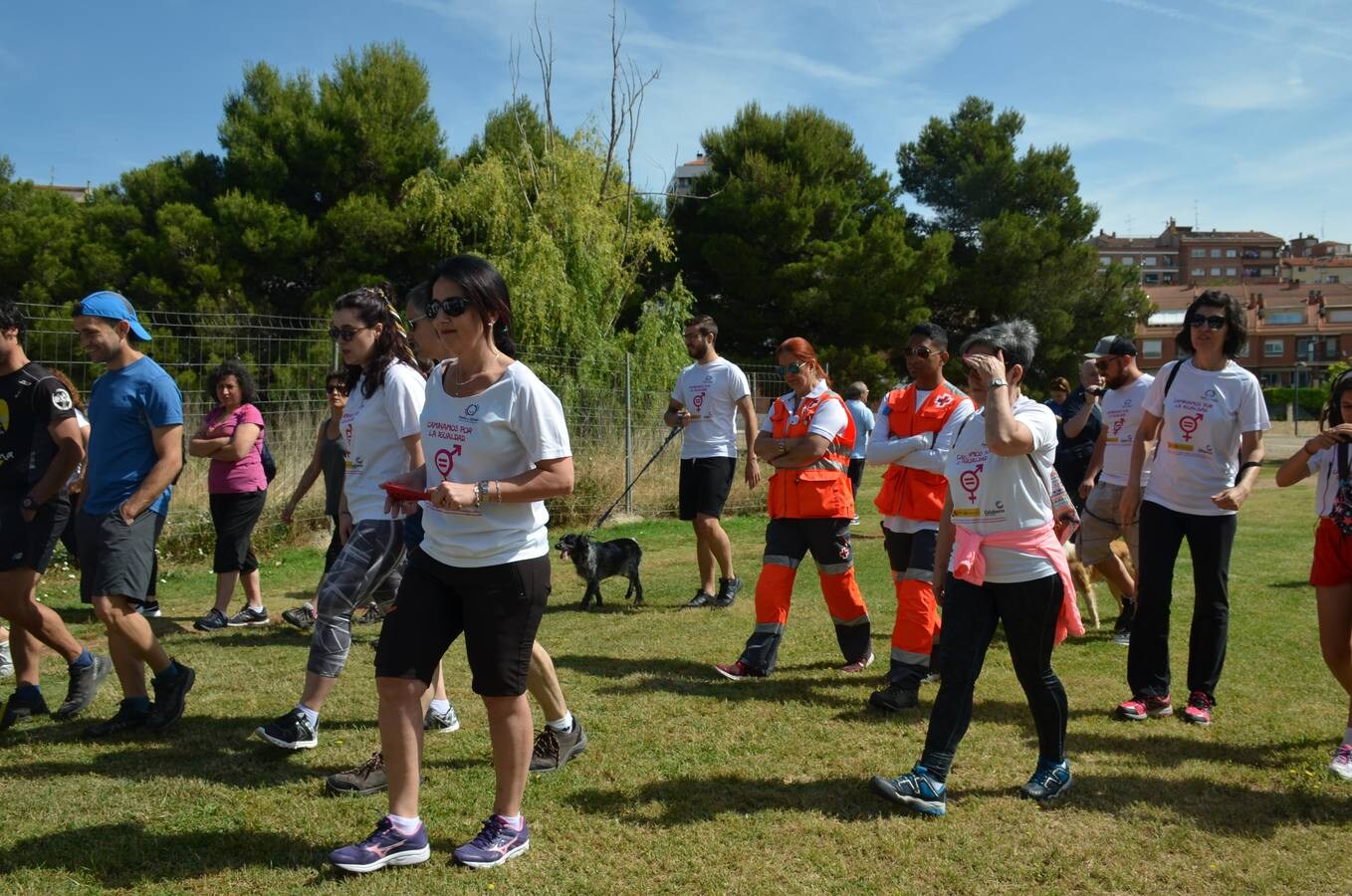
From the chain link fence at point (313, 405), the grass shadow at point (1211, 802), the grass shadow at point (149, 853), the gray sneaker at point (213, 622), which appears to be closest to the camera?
the grass shadow at point (149, 853)

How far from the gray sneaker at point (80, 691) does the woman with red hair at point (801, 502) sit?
10.9ft

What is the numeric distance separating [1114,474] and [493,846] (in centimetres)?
527

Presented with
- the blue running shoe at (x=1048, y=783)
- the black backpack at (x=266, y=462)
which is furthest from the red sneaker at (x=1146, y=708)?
the black backpack at (x=266, y=462)

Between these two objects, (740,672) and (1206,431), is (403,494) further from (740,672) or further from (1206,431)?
(1206,431)

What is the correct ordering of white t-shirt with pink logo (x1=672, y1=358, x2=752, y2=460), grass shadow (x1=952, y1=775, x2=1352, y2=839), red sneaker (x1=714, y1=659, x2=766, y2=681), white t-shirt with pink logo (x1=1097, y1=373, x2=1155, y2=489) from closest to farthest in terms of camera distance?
grass shadow (x1=952, y1=775, x2=1352, y2=839) → red sneaker (x1=714, y1=659, x2=766, y2=681) → white t-shirt with pink logo (x1=1097, y1=373, x2=1155, y2=489) → white t-shirt with pink logo (x1=672, y1=358, x2=752, y2=460)

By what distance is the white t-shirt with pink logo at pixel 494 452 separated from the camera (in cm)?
330

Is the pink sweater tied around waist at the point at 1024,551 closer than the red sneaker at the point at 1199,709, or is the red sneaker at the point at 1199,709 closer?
the pink sweater tied around waist at the point at 1024,551

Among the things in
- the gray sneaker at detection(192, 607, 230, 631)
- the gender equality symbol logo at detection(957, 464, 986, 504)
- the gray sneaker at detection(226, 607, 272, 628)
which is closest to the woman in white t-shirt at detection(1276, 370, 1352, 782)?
the gender equality symbol logo at detection(957, 464, 986, 504)

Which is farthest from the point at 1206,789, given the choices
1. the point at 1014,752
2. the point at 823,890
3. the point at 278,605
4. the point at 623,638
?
the point at 278,605

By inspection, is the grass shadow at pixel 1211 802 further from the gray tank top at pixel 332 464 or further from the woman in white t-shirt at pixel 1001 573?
the gray tank top at pixel 332 464

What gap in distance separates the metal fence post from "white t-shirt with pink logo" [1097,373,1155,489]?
7.50 metres

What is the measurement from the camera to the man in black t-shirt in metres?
4.81

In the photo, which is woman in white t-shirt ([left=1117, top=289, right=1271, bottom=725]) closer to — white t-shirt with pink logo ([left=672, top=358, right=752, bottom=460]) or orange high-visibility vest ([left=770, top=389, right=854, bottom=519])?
orange high-visibility vest ([left=770, top=389, right=854, bottom=519])

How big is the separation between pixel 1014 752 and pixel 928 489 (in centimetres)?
157
